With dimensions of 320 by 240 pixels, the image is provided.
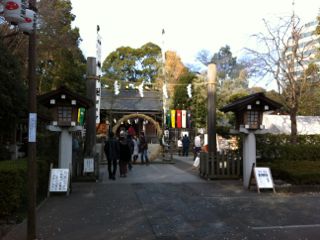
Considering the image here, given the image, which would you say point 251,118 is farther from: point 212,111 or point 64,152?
point 64,152

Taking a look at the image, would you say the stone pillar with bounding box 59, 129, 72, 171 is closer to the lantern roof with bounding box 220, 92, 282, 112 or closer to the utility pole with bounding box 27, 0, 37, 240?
the lantern roof with bounding box 220, 92, 282, 112

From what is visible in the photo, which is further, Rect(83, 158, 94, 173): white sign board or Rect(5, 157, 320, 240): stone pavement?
Rect(83, 158, 94, 173): white sign board

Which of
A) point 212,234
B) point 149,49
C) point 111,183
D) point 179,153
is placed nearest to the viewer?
point 212,234

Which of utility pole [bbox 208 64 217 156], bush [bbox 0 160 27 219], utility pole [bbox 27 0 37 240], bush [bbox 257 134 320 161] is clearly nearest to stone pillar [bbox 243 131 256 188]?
bush [bbox 257 134 320 161]

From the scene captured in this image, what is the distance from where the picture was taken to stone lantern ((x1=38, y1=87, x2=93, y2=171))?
1238 centimetres

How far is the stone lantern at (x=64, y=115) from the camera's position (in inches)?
488

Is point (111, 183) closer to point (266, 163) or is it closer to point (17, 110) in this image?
point (17, 110)

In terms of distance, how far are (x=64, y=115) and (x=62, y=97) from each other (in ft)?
1.87

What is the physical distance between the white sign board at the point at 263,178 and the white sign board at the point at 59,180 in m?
5.57

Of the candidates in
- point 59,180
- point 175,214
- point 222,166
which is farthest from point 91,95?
point 175,214

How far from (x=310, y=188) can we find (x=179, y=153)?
1810 centimetres

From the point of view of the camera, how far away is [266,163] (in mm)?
14859

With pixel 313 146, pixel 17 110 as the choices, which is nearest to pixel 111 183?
pixel 17 110

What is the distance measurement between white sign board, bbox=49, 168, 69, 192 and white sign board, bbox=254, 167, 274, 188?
5.57m
